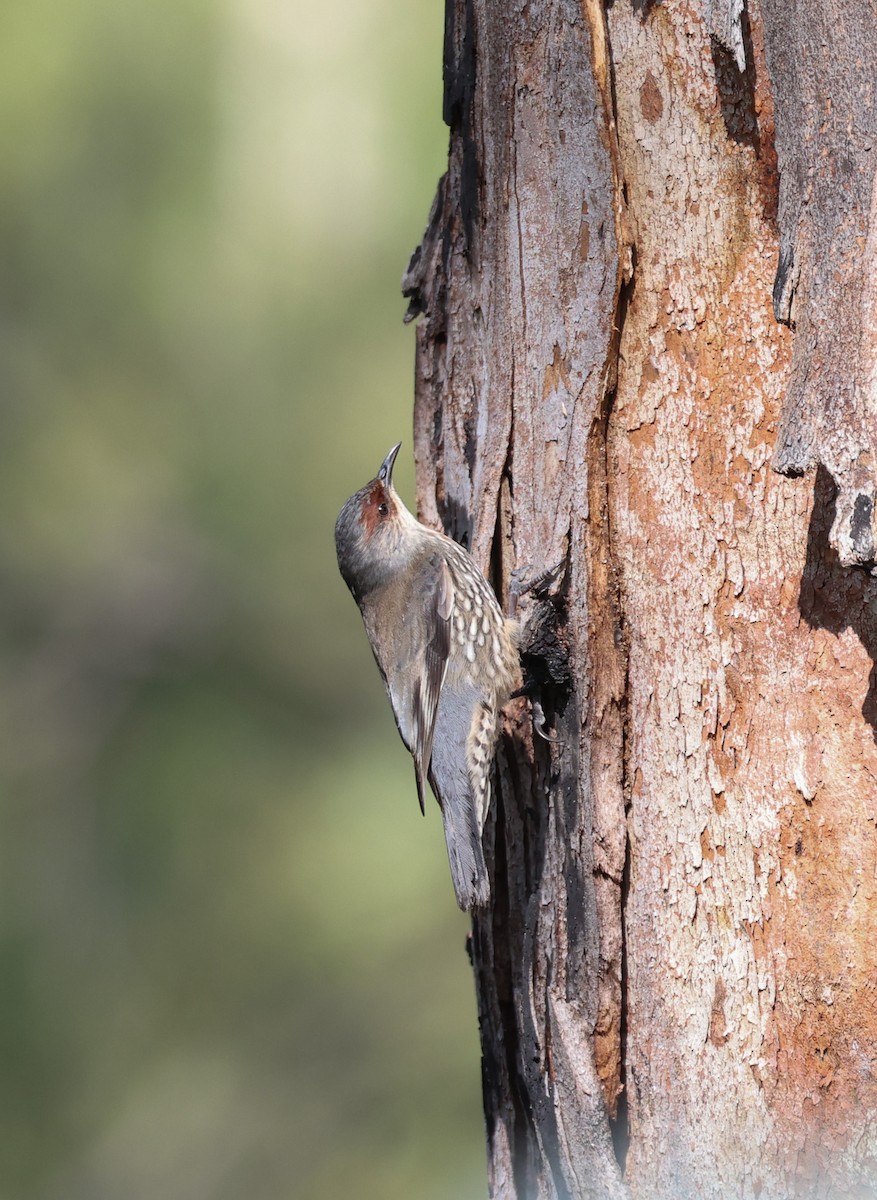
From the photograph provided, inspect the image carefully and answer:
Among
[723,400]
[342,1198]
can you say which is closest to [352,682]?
[342,1198]

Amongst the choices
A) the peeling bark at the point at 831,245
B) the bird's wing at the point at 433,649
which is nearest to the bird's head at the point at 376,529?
the bird's wing at the point at 433,649

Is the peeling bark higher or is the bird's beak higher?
the peeling bark

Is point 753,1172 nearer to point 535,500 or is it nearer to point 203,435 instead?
point 535,500

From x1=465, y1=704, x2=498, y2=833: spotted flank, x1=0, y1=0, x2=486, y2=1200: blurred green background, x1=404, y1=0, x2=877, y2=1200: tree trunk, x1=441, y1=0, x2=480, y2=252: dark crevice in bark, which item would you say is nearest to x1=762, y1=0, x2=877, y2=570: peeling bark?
x1=404, y1=0, x2=877, y2=1200: tree trunk

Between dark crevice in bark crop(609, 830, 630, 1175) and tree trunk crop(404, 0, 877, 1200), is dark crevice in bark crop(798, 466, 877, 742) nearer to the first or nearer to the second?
tree trunk crop(404, 0, 877, 1200)

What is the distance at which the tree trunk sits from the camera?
69.7 inches

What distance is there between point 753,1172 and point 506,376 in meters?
1.40

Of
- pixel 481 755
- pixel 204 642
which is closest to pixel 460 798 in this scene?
pixel 481 755

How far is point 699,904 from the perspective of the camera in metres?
1.90

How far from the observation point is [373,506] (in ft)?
9.95

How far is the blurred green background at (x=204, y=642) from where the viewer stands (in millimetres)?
4391

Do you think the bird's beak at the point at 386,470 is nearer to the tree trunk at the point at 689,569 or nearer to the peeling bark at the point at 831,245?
the tree trunk at the point at 689,569

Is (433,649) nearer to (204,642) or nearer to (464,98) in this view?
(464,98)

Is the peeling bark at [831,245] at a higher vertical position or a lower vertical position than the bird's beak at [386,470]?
higher
